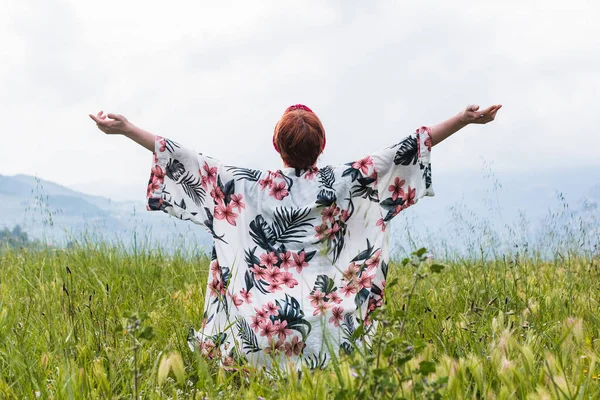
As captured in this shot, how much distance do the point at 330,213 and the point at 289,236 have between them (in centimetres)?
30

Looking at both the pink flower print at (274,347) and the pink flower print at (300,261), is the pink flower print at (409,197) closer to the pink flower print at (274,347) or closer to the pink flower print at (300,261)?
the pink flower print at (300,261)

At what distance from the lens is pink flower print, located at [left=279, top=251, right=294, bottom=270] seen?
3.74m

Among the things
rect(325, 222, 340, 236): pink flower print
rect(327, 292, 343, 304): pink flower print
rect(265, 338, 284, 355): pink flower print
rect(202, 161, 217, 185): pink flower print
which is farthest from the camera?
rect(202, 161, 217, 185): pink flower print

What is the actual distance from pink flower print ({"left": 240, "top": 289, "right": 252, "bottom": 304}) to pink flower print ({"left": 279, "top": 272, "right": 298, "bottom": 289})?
0.70 feet

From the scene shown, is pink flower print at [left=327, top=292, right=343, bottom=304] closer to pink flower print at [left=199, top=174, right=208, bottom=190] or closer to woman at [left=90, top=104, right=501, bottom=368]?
woman at [left=90, top=104, right=501, bottom=368]

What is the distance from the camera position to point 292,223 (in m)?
3.77

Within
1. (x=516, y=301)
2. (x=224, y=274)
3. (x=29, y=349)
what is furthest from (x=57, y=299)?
(x=516, y=301)

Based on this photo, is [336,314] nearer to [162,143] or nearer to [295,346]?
[295,346]

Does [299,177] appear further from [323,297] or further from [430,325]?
[430,325]

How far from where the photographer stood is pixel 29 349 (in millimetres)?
3381

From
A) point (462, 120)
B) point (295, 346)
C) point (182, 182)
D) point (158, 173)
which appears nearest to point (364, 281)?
point (295, 346)

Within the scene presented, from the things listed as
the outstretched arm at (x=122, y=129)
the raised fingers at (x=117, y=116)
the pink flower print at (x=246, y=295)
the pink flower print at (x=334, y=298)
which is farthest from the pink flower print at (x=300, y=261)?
the raised fingers at (x=117, y=116)

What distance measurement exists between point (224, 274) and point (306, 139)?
980 millimetres

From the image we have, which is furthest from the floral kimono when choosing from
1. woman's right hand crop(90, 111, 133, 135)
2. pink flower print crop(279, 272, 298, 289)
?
woman's right hand crop(90, 111, 133, 135)
